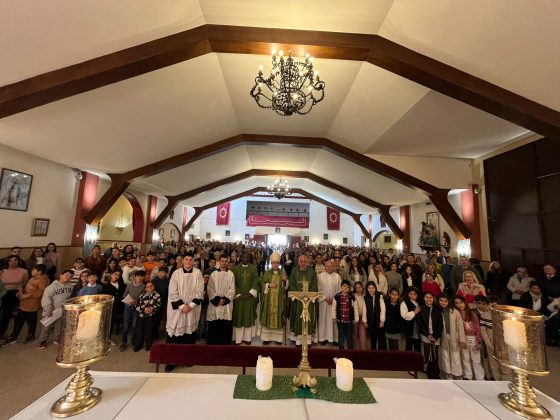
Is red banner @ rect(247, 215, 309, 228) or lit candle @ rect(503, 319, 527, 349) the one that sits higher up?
red banner @ rect(247, 215, 309, 228)

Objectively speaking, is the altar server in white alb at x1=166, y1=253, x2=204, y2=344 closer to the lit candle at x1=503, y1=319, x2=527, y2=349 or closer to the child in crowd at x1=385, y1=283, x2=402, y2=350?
the child in crowd at x1=385, y1=283, x2=402, y2=350

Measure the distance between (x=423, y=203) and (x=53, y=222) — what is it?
560 inches

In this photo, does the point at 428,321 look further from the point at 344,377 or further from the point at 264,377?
the point at 264,377

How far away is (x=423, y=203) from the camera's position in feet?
39.4

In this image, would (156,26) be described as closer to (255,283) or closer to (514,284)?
(255,283)

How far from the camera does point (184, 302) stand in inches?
158

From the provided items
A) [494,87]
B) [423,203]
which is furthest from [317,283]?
[423,203]

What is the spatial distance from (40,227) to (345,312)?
835cm

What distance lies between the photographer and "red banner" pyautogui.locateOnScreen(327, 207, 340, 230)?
75.6ft

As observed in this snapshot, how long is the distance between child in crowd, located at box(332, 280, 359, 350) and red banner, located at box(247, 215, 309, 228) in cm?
1875

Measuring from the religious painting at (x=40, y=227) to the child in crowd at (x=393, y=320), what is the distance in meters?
8.88

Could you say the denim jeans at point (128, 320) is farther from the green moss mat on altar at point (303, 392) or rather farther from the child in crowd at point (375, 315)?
the child in crowd at point (375, 315)

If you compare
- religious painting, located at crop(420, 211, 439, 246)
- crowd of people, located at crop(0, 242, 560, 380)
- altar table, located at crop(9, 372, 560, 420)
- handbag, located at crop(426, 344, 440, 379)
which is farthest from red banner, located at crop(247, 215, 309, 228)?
altar table, located at crop(9, 372, 560, 420)

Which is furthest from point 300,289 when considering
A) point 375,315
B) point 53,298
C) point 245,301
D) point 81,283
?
point 53,298
